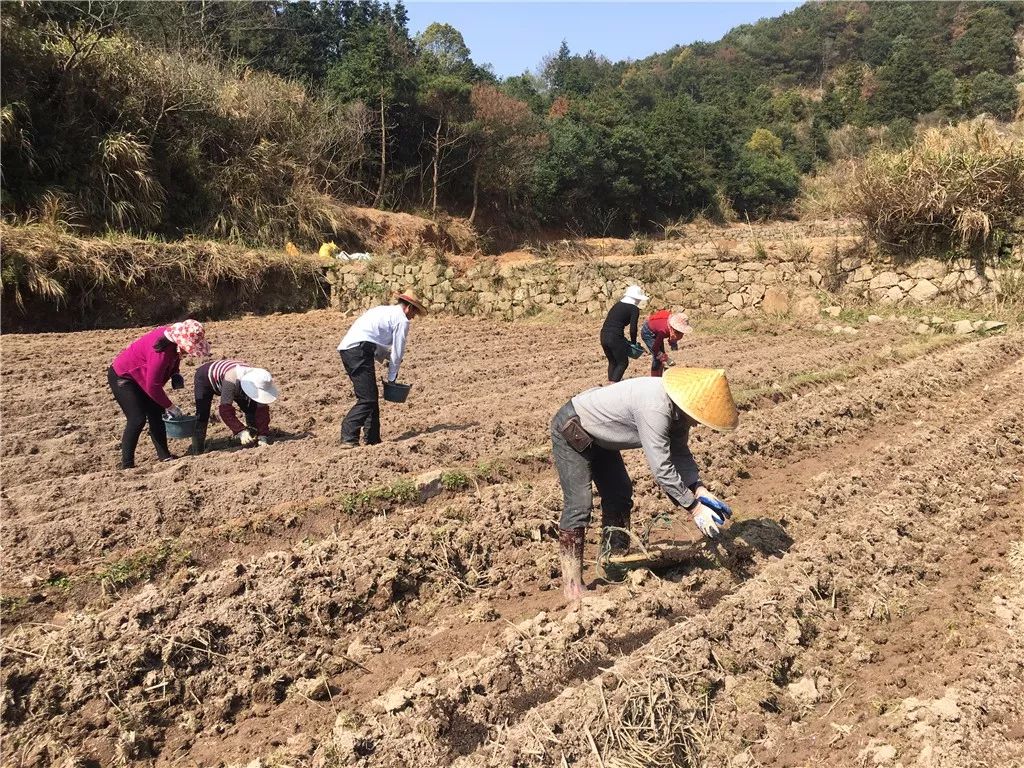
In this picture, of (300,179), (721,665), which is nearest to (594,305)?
(300,179)

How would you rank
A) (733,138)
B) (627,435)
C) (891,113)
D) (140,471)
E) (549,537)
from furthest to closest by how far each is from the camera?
(891,113)
(733,138)
(140,471)
(549,537)
(627,435)

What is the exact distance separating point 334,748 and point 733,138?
38.6m

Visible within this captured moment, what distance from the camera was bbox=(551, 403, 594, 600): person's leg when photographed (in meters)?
4.05

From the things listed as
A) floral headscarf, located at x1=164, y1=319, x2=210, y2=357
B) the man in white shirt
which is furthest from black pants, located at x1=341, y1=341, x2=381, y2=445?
floral headscarf, located at x1=164, y1=319, x2=210, y2=357

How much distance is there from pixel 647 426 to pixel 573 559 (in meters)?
0.92

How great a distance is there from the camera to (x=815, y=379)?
862cm

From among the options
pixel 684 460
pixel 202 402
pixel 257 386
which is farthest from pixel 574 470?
pixel 202 402

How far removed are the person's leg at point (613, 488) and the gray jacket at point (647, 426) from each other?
199 millimetres

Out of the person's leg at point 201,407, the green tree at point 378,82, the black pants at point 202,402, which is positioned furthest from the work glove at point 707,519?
the green tree at point 378,82

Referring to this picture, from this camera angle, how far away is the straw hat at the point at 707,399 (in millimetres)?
3506

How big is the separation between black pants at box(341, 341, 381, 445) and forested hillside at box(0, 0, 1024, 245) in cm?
961

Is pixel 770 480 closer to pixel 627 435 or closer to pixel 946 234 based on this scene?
pixel 627 435

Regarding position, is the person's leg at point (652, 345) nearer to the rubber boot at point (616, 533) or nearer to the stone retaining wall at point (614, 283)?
the rubber boot at point (616, 533)

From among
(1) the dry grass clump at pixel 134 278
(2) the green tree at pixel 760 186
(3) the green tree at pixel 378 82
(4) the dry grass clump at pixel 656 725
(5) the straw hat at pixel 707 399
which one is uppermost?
(3) the green tree at pixel 378 82
